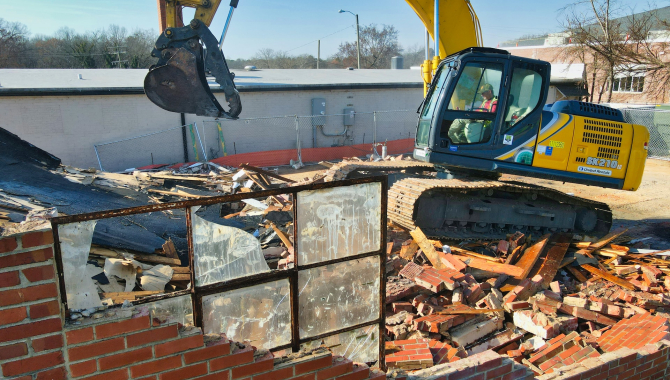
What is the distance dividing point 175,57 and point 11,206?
279cm

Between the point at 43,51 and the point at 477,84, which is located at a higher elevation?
the point at 43,51

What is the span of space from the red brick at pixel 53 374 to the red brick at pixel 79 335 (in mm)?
151

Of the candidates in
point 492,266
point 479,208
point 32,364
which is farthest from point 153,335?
point 479,208

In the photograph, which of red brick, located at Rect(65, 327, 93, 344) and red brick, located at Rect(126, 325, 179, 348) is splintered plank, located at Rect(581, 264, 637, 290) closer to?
red brick, located at Rect(126, 325, 179, 348)

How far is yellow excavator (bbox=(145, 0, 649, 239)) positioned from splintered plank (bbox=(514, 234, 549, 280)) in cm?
97

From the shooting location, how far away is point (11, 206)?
20.3ft

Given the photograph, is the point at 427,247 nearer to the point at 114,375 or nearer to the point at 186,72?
the point at 186,72

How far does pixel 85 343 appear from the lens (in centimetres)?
246

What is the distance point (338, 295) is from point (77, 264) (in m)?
1.59

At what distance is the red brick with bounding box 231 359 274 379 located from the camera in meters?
2.82

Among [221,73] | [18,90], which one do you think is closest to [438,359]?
[221,73]

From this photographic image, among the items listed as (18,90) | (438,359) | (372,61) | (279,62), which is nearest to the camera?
(438,359)

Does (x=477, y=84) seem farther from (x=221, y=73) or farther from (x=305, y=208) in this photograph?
(x=305, y=208)

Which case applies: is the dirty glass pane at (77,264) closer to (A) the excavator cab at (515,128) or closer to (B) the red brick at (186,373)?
(B) the red brick at (186,373)
